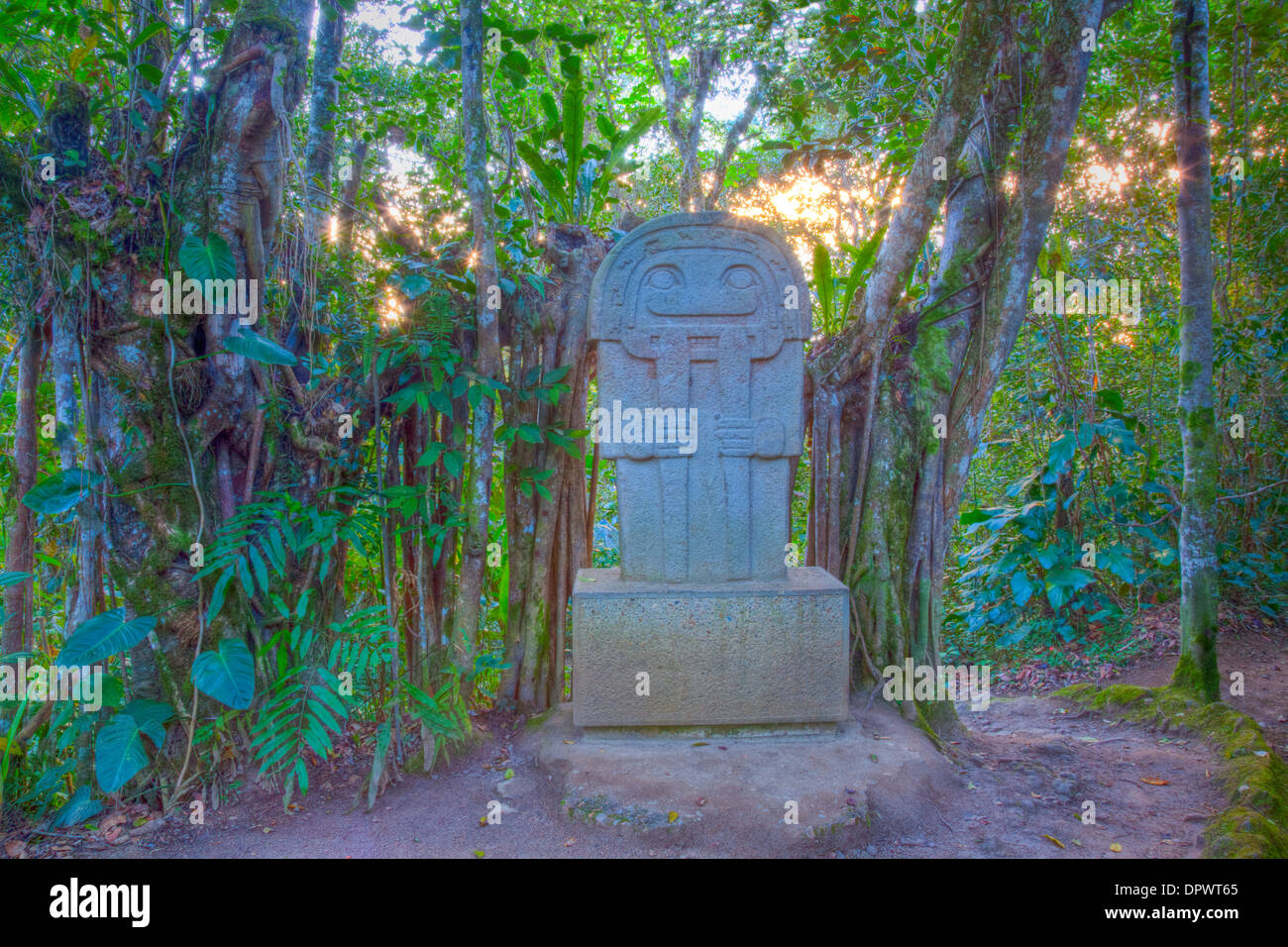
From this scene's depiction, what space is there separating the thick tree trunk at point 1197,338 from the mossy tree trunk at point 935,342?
0.63 m

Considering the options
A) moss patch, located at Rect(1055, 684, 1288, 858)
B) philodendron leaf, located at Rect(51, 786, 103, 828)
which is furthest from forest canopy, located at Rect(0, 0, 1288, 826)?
moss patch, located at Rect(1055, 684, 1288, 858)

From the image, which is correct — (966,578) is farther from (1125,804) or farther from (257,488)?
(257,488)

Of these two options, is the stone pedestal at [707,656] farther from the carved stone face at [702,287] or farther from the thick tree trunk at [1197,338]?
the thick tree trunk at [1197,338]

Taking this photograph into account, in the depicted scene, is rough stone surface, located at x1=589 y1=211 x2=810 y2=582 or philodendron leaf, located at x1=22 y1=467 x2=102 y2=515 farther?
rough stone surface, located at x1=589 y1=211 x2=810 y2=582

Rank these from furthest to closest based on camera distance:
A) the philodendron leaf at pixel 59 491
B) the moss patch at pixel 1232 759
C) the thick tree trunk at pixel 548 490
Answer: the thick tree trunk at pixel 548 490 → the philodendron leaf at pixel 59 491 → the moss patch at pixel 1232 759

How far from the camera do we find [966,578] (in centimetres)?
732

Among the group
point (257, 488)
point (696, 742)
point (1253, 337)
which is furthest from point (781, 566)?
point (1253, 337)

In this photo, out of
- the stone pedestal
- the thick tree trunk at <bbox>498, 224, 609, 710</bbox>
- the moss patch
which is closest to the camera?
the moss patch

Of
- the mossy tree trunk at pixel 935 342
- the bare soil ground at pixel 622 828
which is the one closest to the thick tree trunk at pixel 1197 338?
the mossy tree trunk at pixel 935 342

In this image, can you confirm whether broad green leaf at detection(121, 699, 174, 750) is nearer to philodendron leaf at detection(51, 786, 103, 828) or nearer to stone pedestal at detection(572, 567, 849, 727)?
philodendron leaf at detection(51, 786, 103, 828)

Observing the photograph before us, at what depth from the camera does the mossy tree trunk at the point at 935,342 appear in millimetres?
4125

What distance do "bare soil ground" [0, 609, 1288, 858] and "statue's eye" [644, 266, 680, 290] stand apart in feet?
7.68

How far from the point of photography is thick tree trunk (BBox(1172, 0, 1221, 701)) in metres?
4.57

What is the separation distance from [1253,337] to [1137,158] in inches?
70.5
